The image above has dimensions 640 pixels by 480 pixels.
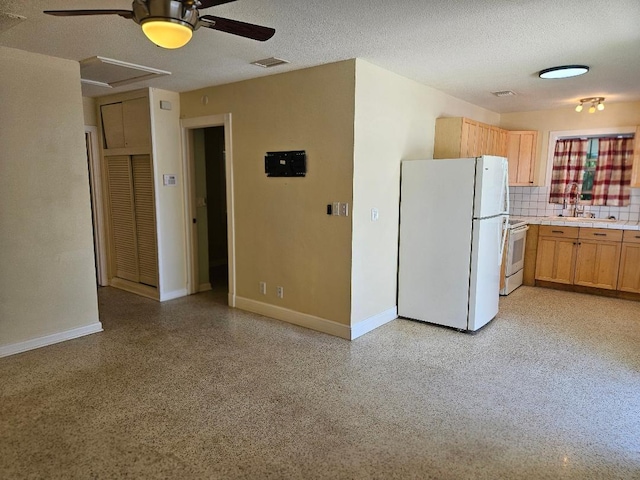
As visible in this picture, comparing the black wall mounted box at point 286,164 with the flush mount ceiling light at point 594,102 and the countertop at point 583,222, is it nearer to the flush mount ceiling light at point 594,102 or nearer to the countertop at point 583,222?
the countertop at point 583,222

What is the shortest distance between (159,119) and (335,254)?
2748 mm

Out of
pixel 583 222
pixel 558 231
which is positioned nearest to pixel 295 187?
pixel 558 231

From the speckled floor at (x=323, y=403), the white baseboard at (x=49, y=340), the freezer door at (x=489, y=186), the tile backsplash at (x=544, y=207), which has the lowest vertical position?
the speckled floor at (x=323, y=403)

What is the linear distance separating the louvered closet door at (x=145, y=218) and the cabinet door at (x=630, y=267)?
5754 millimetres

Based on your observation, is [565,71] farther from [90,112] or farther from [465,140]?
[90,112]

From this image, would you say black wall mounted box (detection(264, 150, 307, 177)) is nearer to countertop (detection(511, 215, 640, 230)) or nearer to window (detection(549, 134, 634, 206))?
countertop (detection(511, 215, 640, 230))

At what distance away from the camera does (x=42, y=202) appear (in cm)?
372

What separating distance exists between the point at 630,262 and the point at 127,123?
642 cm

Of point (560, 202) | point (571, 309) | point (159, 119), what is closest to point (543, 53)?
point (571, 309)

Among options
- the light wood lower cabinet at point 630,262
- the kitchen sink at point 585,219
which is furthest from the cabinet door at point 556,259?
the light wood lower cabinet at point 630,262

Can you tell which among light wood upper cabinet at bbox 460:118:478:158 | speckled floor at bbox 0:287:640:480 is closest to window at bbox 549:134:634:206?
light wood upper cabinet at bbox 460:118:478:158

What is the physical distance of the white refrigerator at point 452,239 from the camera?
13.2ft

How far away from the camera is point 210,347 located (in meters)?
3.79

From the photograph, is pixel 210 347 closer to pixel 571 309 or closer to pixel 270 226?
pixel 270 226
